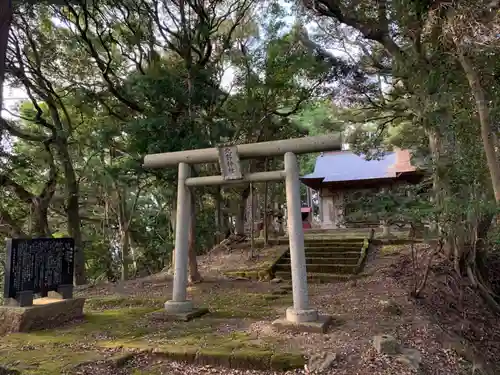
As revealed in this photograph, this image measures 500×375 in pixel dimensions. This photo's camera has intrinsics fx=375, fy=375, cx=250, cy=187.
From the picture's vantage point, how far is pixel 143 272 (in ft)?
63.4

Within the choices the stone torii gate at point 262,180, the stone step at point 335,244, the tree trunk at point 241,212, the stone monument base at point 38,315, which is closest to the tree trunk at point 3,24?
the stone torii gate at point 262,180

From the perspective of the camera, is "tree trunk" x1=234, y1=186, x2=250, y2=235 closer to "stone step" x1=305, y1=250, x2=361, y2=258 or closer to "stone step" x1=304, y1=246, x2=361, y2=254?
"stone step" x1=304, y1=246, x2=361, y2=254

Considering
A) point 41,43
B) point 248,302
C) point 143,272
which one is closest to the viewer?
point 248,302

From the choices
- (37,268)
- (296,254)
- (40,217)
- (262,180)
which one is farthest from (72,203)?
(296,254)

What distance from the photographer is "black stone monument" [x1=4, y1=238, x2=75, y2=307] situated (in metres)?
6.04

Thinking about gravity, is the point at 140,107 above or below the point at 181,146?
above

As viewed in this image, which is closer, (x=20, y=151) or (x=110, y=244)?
(x=20, y=151)

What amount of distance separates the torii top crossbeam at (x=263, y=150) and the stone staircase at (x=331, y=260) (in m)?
5.41

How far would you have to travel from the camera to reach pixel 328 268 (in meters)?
11.3

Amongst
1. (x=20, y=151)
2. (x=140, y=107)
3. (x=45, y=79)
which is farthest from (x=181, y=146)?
(x=20, y=151)

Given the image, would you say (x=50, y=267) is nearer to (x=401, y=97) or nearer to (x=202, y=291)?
(x=202, y=291)

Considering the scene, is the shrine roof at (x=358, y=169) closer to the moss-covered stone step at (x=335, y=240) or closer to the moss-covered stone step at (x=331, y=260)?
the moss-covered stone step at (x=335, y=240)

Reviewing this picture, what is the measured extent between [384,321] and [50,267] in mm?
5732

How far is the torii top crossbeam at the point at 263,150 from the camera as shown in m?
5.98
